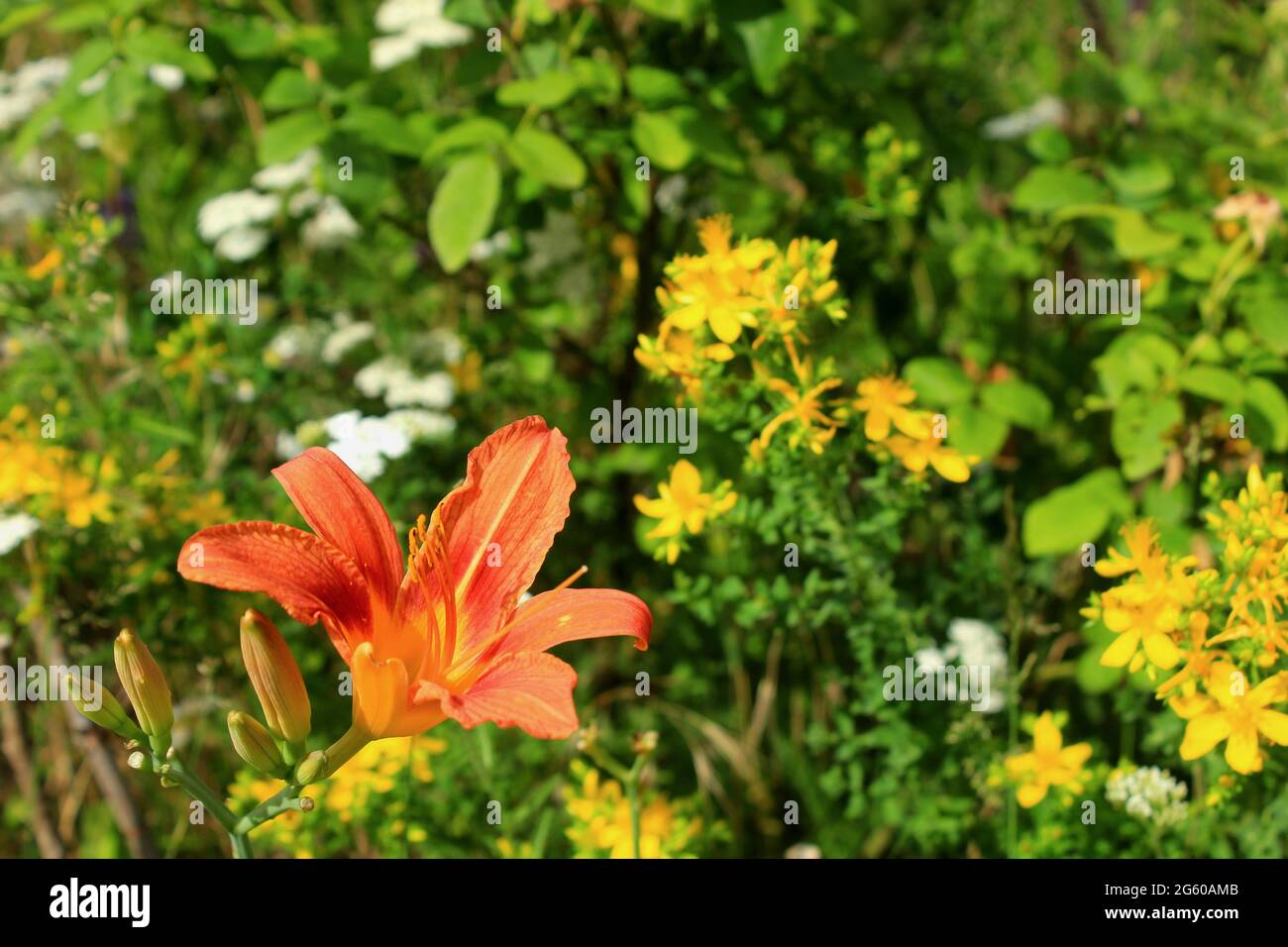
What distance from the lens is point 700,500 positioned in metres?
1.73

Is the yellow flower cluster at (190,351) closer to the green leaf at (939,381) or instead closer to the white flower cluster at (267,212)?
the white flower cluster at (267,212)

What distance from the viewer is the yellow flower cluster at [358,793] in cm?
196

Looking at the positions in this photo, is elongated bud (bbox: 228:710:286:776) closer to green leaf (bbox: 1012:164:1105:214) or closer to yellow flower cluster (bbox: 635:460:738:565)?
yellow flower cluster (bbox: 635:460:738:565)

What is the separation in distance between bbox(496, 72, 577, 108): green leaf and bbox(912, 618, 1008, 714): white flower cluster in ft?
3.42

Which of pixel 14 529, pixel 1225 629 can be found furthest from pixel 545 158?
pixel 1225 629

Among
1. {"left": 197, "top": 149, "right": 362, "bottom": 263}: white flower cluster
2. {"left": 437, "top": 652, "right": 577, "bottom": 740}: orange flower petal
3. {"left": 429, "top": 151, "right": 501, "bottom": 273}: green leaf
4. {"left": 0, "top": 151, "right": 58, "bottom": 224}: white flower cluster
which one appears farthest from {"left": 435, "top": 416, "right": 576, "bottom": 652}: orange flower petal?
{"left": 0, "top": 151, "right": 58, "bottom": 224}: white flower cluster

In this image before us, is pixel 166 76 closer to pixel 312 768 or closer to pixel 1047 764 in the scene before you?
pixel 312 768

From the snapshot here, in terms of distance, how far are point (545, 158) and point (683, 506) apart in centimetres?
60

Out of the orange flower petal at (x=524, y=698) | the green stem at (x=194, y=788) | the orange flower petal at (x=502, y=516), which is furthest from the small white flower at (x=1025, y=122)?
the green stem at (x=194, y=788)

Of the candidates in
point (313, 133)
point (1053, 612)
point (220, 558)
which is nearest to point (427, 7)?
point (313, 133)

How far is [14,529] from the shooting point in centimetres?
204

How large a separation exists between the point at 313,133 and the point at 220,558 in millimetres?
1084

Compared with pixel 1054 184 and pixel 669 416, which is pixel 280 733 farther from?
pixel 1054 184

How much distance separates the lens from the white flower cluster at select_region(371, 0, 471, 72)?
233 centimetres
